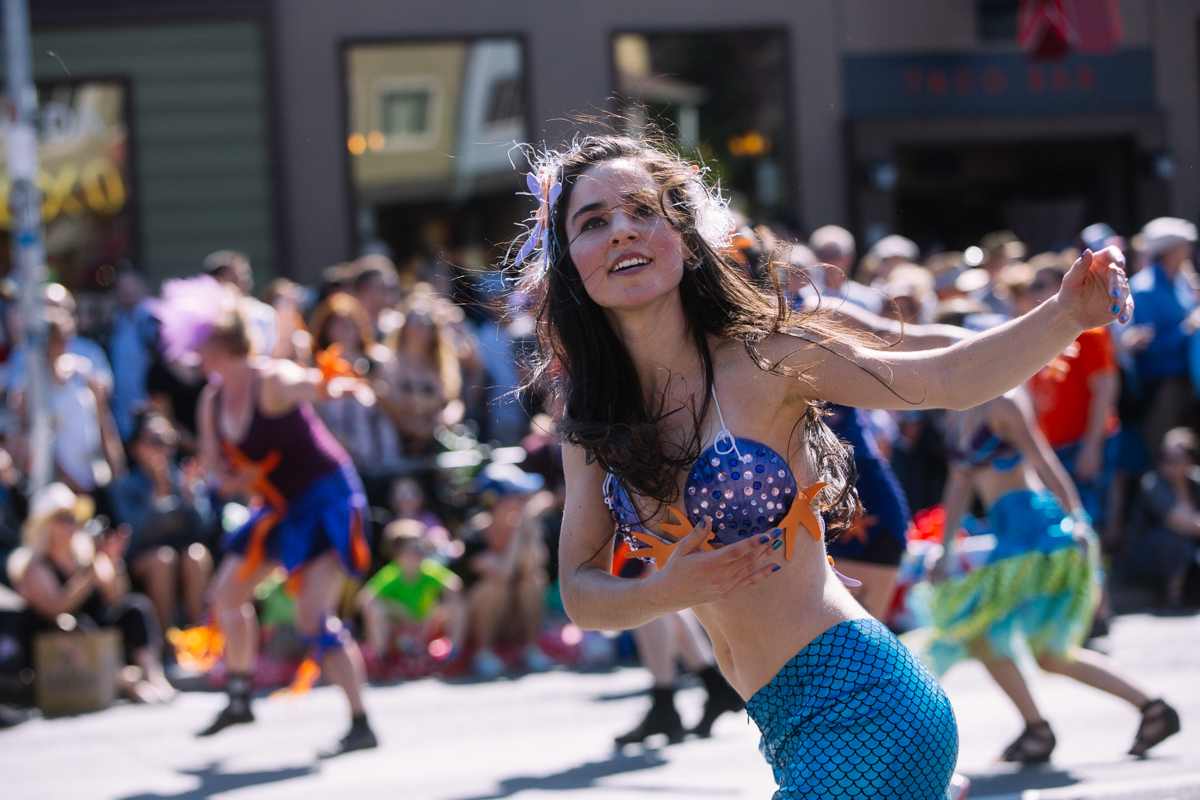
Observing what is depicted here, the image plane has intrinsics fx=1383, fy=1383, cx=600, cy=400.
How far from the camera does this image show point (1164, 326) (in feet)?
33.1

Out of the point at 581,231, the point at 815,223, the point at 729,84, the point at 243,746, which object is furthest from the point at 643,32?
the point at 581,231

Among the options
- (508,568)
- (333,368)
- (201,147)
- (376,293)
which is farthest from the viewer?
(201,147)

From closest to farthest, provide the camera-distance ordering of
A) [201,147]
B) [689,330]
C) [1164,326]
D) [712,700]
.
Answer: [689,330] < [712,700] < [1164,326] < [201,147]

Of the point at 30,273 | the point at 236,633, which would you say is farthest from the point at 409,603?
the point at 30,273

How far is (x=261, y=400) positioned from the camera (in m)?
6.69

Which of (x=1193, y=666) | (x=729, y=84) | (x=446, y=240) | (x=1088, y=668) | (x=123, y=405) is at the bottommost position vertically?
(x=1193, y=666)

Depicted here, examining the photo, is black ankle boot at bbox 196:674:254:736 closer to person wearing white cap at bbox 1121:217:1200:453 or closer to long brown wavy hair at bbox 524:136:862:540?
long brown wavy hair at bbox 524:136:862:540

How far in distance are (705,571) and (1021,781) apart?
3.48m

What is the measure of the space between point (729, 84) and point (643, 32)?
1.06 meters

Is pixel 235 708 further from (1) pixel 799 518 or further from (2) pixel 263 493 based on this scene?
(1) pixel 799 518

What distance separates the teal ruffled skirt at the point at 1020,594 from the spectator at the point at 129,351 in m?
6.99

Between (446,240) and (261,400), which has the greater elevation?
(446,240)

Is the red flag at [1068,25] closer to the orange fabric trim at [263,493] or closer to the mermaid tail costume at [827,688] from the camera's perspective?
the orange fabric trim at [263,493]

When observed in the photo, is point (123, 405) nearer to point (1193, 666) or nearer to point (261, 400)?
point (261, 400)
